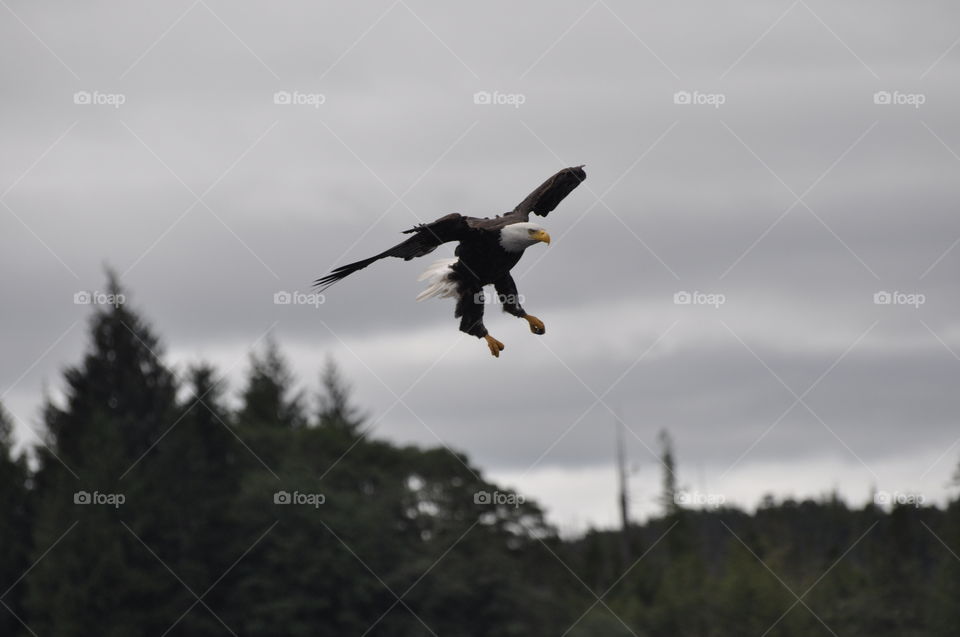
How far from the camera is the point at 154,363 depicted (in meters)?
72.0

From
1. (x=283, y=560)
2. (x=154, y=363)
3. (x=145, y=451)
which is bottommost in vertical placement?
(x=283, y=560)

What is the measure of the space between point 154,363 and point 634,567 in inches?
1026

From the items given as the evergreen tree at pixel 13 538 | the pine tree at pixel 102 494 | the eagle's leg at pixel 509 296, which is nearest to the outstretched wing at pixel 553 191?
the eagle's leg at pixel 509 296

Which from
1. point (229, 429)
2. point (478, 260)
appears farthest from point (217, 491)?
point (478, 260)

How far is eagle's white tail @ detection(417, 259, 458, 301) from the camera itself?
14445 millimetres

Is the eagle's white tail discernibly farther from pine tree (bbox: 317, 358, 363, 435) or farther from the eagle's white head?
pine tree (bbox: 317, 358, 363, 435)

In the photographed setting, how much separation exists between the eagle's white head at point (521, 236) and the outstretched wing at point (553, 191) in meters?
1.13

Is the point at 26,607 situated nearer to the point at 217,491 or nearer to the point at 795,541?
the point at 217,491

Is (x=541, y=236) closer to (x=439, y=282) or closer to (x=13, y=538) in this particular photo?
(x=439, y=282)

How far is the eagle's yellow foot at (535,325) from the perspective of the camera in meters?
13.3

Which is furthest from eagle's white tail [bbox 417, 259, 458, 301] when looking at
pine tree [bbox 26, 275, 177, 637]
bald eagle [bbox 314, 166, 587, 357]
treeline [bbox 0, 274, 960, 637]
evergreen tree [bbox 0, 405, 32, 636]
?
evergreen tree [bbox 0, 405, 32, 636]

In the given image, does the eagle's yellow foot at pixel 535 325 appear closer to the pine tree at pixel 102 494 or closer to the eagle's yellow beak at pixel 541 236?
the eagle's yellow beak at pixel 541 236

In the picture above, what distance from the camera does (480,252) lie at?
13.8 metres

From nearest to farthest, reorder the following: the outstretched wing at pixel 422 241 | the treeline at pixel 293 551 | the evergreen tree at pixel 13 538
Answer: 1. the outstretched wing at pixel 422 241
2. the treeline at pixel 293 551
3. the evergreen tree at pixel 13 538
